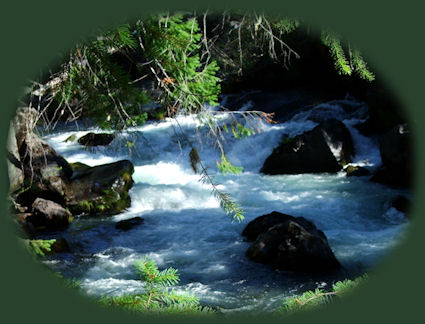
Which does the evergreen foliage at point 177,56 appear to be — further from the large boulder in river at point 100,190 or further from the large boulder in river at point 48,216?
the large boulder in river at point 100,190

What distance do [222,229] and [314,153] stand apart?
18.8 feet

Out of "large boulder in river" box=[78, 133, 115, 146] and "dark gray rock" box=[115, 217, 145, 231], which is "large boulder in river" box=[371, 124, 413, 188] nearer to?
"dark gray rock" box=[115, 217, 145, 231]

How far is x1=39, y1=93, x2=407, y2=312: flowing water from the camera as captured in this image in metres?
6.03

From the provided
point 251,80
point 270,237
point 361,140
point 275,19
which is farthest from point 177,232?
point 251,80

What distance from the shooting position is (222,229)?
27.8 feet

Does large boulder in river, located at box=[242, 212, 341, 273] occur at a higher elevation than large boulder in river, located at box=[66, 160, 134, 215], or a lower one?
lower

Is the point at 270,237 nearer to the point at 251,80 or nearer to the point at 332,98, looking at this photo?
the point at 332,98

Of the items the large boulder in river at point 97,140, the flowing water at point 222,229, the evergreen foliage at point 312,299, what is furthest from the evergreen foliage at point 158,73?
the large boulder in river at point 97,140

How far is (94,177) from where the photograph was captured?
35.1 feet

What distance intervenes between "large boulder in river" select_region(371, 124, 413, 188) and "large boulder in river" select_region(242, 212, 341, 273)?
5385 mm

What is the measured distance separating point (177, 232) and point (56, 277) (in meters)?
6.34

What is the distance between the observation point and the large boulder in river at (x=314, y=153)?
12.6 metres

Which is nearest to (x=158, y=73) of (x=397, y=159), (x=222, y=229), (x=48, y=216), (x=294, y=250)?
(x=294, y=250)

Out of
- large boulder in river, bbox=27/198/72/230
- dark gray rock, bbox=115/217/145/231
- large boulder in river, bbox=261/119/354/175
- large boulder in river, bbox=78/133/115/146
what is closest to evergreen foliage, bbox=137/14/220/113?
large boulder in river, bbox=78/133/115/146
